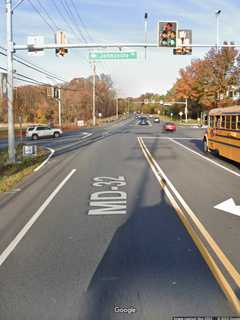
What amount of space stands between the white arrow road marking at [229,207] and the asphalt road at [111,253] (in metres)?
0.19

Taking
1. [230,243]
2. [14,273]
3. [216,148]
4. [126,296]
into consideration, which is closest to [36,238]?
[14,273]

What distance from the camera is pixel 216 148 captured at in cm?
1998

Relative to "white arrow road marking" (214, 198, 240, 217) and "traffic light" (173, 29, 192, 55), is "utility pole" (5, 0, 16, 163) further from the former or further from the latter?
"white arrow road marking" (214, 198, 240, 217)

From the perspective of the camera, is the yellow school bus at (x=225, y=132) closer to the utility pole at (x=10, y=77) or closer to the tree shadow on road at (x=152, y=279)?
the tree shadow on road at (x=152, y=279)

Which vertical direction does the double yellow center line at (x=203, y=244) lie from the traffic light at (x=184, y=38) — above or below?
below

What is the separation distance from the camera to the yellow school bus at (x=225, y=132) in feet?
52.7

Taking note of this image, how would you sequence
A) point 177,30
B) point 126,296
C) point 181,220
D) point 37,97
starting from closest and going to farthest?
point 126,296 < point 181,220 < point 177,30 < point 37,97

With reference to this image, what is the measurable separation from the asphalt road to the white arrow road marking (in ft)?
0.62

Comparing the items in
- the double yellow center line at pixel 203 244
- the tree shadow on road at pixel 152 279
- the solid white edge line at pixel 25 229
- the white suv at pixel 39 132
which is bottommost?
the solid white edge line at pixel 25 229

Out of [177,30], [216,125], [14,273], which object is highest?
[177,30]

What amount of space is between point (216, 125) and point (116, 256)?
15.2 m

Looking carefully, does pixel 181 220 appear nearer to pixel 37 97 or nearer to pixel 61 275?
pixel 61 275

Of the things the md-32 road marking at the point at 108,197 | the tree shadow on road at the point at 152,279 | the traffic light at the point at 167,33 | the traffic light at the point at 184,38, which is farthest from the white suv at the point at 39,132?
the tree shadow on road at the point at 152,279

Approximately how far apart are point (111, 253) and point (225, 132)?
13.1 meters
